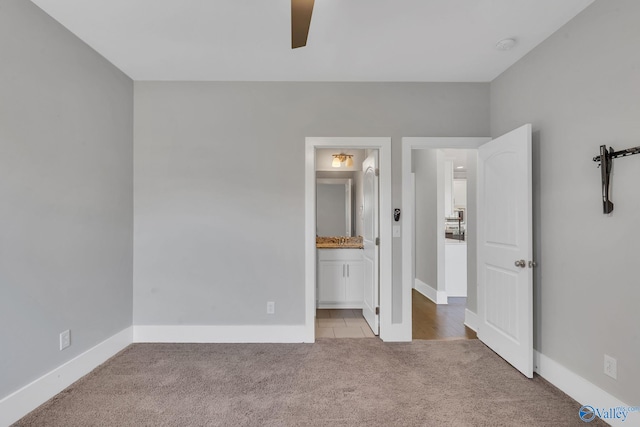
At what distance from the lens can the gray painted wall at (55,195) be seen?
6.64ft

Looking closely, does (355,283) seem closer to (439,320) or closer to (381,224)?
(439,320)

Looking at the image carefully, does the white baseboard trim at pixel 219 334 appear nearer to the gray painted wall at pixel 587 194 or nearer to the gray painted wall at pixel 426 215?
the gray painted wall at pixel 587 194

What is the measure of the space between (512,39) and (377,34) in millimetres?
1031

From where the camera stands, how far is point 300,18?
1.67m

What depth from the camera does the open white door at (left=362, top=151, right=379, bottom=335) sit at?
3439 millimetres

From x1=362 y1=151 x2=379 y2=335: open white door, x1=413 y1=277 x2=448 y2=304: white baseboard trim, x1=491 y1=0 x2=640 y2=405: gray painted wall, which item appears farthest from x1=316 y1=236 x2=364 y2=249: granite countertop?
x1=491 y1=0 x2=640 y2=405: gray painted wall

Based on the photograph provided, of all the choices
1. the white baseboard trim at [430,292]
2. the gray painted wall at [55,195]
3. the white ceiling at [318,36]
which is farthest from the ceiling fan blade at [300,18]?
the white baseboard trim at [430,292]

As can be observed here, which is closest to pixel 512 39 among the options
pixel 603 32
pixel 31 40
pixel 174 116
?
pixel 603 32

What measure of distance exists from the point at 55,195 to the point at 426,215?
4.57 meters

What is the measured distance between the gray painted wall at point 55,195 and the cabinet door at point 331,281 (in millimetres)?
2242

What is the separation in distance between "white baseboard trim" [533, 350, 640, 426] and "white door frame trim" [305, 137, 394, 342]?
1233mm

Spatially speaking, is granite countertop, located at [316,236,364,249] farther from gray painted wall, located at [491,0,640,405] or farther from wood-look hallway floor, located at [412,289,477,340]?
gray painted wall, located at [491,0,640,405]

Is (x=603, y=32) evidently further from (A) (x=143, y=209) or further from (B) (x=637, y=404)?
(A) (x=143, y=209)

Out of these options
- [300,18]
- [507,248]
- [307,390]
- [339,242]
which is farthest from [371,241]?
[300,18]
